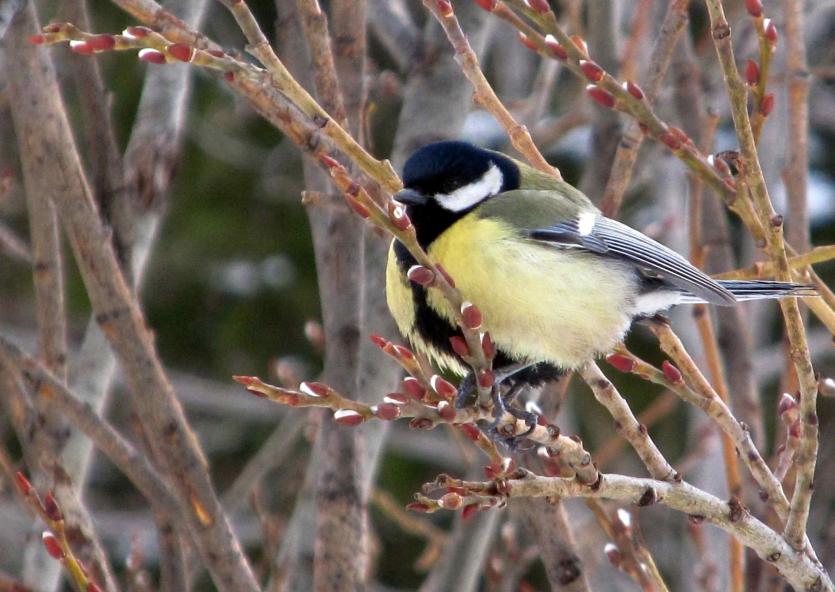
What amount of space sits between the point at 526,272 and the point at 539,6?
0.71 metres

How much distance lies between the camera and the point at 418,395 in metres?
1.71

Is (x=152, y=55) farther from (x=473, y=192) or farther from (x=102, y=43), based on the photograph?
(x=473, y=192)

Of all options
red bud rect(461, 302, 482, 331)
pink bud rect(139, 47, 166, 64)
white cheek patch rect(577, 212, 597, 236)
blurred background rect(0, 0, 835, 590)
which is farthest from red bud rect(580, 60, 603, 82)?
blurred background rect(0, 0, 835, 590)

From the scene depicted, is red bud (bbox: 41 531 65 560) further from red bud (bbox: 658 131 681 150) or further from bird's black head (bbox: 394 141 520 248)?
red bud (bbox: 658 131 681 150)

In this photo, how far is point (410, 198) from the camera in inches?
94.5

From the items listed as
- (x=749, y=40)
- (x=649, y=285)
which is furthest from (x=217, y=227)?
(x=649, y=285)

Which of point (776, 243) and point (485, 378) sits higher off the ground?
point (776, 243)

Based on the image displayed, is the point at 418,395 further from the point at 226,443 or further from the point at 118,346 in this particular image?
the point at 226,443

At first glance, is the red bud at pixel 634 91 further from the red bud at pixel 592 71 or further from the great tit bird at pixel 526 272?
the great tit bird at pixel 526 272

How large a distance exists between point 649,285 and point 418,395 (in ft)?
3.63

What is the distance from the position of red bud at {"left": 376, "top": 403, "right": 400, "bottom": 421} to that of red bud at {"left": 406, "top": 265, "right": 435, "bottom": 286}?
0.17 metres

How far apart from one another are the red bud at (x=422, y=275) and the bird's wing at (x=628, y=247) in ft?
3.08

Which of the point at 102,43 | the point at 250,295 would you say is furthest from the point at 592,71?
the point at 250,295

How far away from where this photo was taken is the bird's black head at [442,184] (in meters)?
2.51
